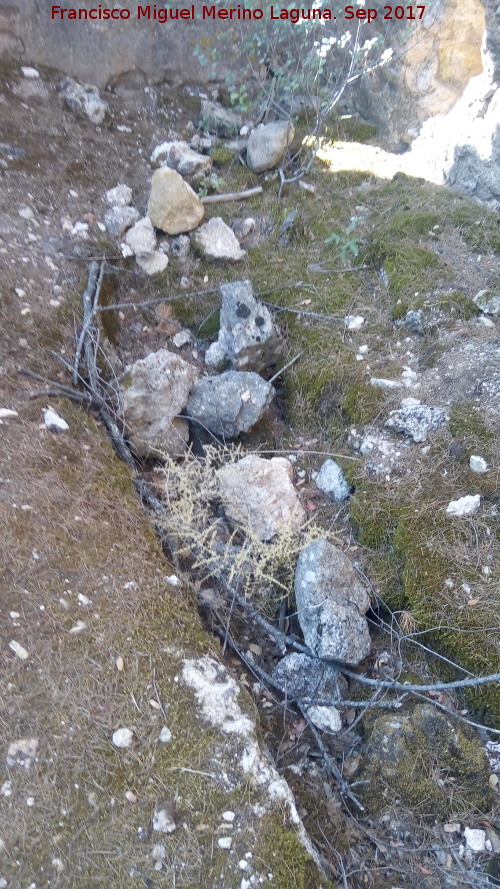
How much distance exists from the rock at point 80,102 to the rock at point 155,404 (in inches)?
90.4

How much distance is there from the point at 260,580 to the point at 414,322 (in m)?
1.63

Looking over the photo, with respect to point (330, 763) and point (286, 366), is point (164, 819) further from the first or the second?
point (286, 366)

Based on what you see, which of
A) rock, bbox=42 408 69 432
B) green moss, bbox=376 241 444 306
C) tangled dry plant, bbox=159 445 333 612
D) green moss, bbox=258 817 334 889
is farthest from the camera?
green moss, bbox=376 241 444 306

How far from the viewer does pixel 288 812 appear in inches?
62.8

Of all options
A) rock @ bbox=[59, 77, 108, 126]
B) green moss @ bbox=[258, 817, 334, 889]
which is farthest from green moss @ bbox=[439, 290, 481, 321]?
rock @ bbox=[59, 77, 108, 126]

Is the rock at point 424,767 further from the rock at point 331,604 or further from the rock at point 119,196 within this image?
the rock at point 119,196

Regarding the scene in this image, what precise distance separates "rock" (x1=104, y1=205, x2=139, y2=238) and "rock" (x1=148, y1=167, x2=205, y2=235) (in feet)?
0.38

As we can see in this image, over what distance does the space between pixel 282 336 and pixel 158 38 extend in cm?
286

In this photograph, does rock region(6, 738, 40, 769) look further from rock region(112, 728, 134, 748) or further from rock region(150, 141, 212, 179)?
rock region(150, 141, 212, 179)

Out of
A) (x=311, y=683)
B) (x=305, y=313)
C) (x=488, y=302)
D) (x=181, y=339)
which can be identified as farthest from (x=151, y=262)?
(x=311, y=683)

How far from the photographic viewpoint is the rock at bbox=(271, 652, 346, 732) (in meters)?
1.98

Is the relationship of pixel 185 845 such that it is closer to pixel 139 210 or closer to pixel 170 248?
pixel 170 248

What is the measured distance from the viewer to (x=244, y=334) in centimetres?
290

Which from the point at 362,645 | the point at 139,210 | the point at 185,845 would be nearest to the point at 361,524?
the point at 362,645
